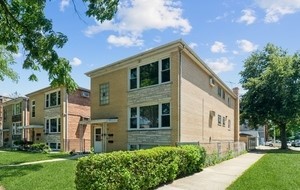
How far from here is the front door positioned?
2350 centimetres

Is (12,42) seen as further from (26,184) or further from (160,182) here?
(160,182)

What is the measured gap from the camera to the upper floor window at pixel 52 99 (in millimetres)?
31106

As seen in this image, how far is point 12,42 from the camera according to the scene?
29.9 ft

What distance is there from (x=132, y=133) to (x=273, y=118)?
2259 cm

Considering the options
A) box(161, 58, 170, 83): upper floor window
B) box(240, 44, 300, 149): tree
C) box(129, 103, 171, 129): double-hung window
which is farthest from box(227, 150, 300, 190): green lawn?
box(240, 44, 300, 149): tree

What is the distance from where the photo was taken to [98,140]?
23859mm

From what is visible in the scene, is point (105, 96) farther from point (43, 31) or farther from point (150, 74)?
point (43, 31)

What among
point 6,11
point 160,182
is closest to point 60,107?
point 160,182

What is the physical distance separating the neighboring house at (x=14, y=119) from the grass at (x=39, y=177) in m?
23.3

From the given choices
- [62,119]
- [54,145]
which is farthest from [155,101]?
[54,145]

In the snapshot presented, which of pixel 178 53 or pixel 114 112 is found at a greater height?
pixel 178 53

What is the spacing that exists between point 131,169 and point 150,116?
32.5 ft

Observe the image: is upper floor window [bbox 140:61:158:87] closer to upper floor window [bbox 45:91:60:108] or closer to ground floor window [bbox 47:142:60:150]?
upper floor window [bbox 45:91:60:108]

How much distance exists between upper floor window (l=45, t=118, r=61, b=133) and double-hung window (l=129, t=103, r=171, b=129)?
12.4m
